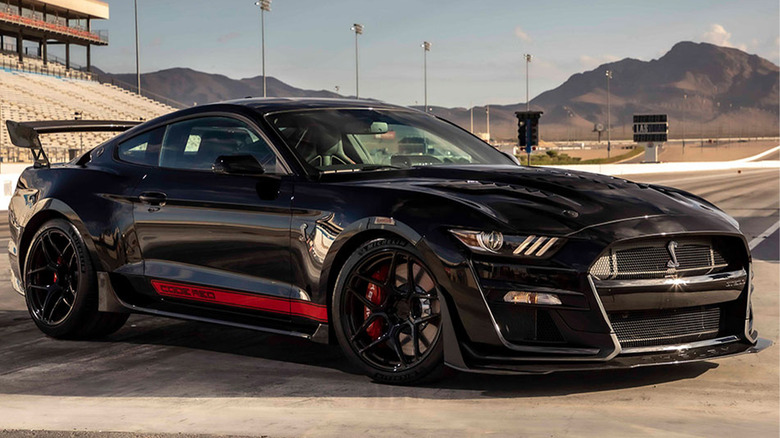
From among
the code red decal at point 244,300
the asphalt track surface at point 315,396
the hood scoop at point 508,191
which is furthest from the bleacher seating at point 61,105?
the hood scoop at point 508,191

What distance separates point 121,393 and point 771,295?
594cm

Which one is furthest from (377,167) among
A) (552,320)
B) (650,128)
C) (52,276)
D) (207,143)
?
(650,128)

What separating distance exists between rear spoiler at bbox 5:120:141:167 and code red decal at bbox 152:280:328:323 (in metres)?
1.66

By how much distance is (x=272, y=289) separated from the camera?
567 cm

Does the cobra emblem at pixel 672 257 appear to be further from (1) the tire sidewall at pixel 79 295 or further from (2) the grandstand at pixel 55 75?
(2) the grandstand at pixel 55 75

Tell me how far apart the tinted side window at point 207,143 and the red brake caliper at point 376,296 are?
1.08 m

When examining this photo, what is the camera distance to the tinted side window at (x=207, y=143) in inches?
240

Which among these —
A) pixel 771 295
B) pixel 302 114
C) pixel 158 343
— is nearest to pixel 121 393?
pixel 158 343

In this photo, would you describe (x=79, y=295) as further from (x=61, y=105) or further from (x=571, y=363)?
(x=61, y=105)

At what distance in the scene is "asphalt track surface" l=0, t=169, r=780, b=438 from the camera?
440cm

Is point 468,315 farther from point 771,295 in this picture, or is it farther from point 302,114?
point 771,295

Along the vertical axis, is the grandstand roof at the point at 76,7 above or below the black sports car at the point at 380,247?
above

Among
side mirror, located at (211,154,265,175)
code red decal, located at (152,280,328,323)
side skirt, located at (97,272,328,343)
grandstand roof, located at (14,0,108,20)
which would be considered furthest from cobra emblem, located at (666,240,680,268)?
grandstand roof, located at (14,0,108,20)

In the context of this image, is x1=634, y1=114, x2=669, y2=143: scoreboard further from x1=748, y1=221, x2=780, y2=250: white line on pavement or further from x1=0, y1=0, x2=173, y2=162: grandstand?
x1=748, y1=221, x2=780, y2=250: white line on pavement
